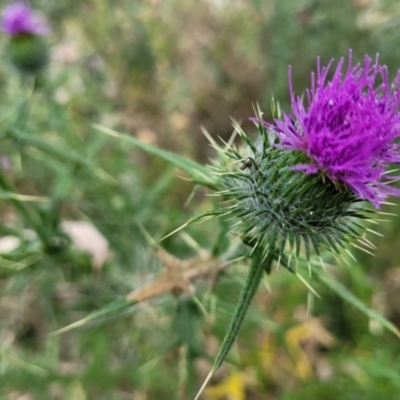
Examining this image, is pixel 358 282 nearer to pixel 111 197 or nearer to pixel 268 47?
pixel 111 197

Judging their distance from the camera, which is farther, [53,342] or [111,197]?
[53,342]

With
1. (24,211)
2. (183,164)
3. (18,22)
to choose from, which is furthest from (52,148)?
(18,22)

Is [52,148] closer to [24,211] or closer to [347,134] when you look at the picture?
[24,211]

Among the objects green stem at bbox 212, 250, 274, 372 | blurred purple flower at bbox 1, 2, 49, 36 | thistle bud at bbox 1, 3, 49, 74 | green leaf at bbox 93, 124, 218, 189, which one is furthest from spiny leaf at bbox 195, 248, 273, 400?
blurred purple flower at bbox 1, 2, 49, 36

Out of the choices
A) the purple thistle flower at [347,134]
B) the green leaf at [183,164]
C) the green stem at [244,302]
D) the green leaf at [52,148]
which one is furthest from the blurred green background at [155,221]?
the purple thistle flower at [347,134]

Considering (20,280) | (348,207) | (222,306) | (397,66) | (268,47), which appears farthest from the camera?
(268,47)

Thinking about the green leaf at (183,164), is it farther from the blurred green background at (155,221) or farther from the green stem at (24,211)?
the green stem at (24,211)

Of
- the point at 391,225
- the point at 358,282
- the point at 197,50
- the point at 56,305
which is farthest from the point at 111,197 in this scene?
the point at 197,50
